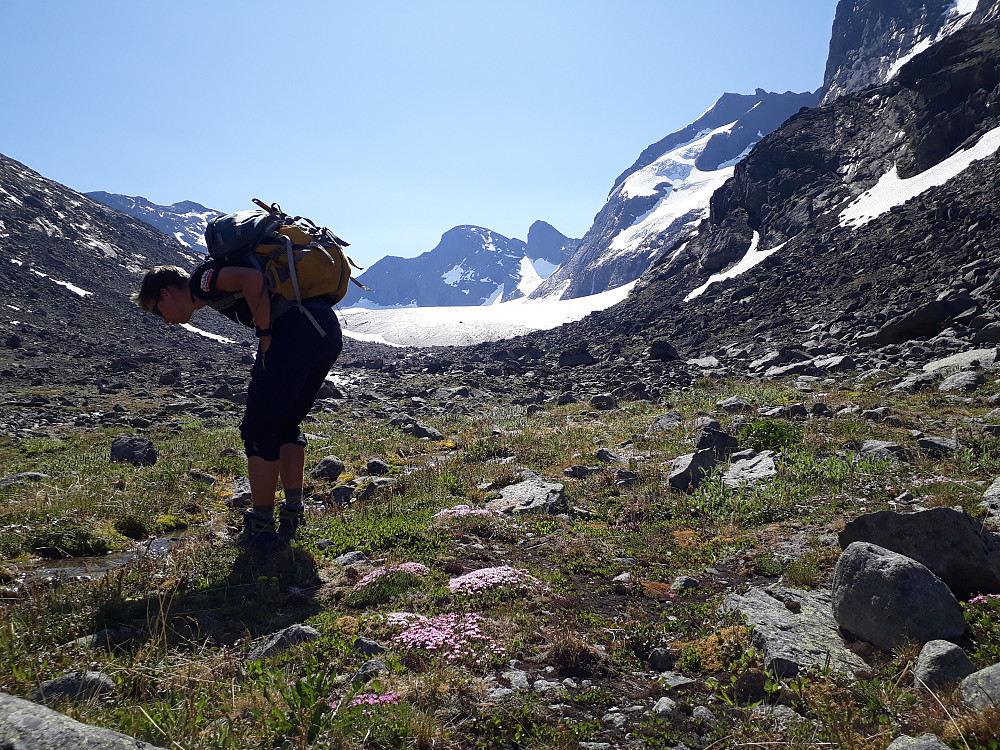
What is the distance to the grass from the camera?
2.52 meters

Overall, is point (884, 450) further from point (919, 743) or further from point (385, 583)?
point (385, 583)

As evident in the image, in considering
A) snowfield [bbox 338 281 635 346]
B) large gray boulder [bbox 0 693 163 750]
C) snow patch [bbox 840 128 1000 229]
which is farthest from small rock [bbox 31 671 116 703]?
snowfield [bbox 338 281 635 346]

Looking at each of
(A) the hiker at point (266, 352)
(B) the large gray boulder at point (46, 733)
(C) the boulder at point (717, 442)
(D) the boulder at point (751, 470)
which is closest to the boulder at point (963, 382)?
(C) the boulder at point (717, 442)

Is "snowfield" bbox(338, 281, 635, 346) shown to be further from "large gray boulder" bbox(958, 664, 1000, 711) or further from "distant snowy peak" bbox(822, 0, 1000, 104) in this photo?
"large gray boulder" bbox(958, 664, 1000, 711)

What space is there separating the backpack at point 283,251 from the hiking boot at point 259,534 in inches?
74.8

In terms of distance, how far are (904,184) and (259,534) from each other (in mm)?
43837

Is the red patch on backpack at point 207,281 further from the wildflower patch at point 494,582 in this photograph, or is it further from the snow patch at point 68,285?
the snow patch at point 68,285

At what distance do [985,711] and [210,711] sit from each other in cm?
331

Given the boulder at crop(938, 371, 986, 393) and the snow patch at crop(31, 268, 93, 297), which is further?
the snow patch at crop(31, 268, 93, 297)

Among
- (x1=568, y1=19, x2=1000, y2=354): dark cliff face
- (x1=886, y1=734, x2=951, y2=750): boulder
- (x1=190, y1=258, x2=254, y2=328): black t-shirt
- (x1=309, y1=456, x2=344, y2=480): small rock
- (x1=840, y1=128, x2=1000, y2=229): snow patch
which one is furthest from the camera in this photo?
(x1=840, y1=128, x2=1000, y2=229): snow patch

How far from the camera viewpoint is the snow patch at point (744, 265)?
140ft

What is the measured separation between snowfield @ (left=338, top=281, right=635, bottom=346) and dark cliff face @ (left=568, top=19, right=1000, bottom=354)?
29.8 meters

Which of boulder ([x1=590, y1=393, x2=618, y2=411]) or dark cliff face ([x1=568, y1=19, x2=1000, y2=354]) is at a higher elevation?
dark cliff face ([x1=568, y1=19, x2=1000, y2=354])

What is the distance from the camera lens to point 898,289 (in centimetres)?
2220
